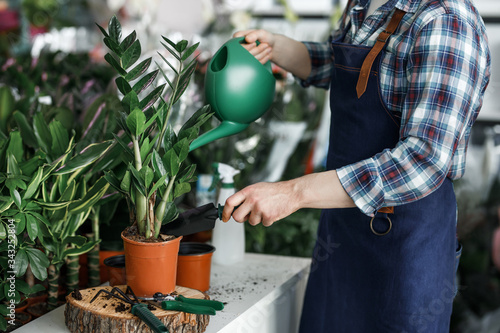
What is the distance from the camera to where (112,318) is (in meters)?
0.99

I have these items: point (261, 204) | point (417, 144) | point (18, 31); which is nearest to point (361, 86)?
point (417, 144)

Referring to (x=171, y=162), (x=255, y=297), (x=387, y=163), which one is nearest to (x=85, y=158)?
(x=171, y=162)

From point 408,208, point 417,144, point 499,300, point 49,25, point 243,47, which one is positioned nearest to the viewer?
point 417,144

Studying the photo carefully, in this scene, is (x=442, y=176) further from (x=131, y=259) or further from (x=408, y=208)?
(x=131, y=259)

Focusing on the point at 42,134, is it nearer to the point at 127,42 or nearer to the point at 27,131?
the point at 27,131

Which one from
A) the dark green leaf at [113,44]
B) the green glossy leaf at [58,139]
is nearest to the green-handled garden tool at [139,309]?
the green glossy leaf at [58,139]

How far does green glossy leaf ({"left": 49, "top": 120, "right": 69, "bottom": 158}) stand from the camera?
121cm

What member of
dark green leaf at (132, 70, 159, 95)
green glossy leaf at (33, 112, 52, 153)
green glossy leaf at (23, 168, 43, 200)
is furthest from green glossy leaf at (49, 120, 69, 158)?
dark green leaf at (132, 70, 159, 95)

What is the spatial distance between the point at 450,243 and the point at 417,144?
0.35 metres

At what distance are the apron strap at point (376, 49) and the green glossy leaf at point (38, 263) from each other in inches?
28.8

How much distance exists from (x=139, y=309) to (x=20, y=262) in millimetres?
267

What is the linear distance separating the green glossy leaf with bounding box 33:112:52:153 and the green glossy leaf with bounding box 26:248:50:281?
25cm

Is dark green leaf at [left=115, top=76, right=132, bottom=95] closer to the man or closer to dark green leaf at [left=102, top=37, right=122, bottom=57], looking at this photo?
dark green leaf at [left=102, top=37, right=122, bottom=57]

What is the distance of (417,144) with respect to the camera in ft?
3.36
